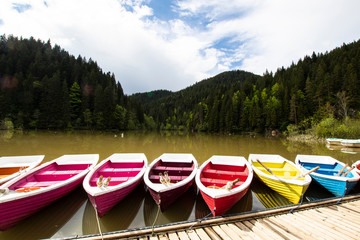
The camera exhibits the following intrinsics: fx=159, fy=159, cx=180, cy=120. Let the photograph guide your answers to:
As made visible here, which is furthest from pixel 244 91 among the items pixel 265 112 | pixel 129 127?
pixel 129 127

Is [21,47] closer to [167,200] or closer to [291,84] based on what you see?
[167,200]

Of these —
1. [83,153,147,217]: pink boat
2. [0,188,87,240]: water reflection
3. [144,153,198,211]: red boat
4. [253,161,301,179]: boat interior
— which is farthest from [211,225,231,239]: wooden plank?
[0,188,87,240]: water reflection

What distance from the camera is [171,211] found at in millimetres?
5305

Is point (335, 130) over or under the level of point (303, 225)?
over

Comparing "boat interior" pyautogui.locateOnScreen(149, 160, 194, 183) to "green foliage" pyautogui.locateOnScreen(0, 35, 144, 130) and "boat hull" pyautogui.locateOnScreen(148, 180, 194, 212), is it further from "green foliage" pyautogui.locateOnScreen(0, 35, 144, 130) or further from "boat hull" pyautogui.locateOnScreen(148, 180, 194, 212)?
"green foliage" pyautogui.locateOnScreen(0, 35, 144, 130)

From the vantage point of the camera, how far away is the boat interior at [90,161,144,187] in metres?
5.78

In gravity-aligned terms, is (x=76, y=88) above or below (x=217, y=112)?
above

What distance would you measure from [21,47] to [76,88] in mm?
29019

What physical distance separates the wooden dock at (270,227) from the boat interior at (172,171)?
7.68ft

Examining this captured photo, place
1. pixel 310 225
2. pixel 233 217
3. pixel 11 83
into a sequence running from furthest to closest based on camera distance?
1. pixel 11 83
2. pixel 233 217
3. pixel 310 225

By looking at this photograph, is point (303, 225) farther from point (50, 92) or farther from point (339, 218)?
point (50, 92)

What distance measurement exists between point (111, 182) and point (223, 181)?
13.5 feet

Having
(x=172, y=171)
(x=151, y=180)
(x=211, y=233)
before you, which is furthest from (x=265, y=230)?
(x=172, y=171)

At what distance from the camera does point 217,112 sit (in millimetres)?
64500
